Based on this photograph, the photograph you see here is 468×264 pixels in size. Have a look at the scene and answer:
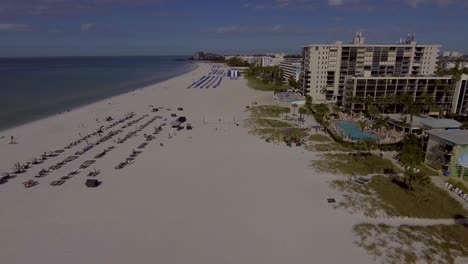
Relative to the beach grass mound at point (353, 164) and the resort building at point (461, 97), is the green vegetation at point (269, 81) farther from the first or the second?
the beach grass mound at point (353, 164)

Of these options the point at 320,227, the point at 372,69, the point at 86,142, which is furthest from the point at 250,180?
the point at 372,69

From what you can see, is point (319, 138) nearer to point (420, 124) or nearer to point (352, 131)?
point (352, 131)

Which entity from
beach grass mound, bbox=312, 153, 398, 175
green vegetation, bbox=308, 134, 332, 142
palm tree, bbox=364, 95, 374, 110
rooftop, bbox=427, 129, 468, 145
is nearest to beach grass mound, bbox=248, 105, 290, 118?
palm tree, bbox=364, 95, 374, 110

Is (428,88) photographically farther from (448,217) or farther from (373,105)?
(448,217)

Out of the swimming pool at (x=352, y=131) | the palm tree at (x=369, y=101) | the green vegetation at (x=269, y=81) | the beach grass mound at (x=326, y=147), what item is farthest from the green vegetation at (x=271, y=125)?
the green vegetation at (x=269, y=81)

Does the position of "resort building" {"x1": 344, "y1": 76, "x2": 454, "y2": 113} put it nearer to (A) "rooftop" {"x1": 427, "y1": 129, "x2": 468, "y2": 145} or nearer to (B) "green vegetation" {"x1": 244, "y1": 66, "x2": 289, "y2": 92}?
(A) "rooftop" {"x1": 427, "y1": 129, "x2": 468, "y2": 145}

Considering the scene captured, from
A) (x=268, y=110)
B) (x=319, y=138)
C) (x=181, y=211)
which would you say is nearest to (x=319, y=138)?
(x=319, y=138)
